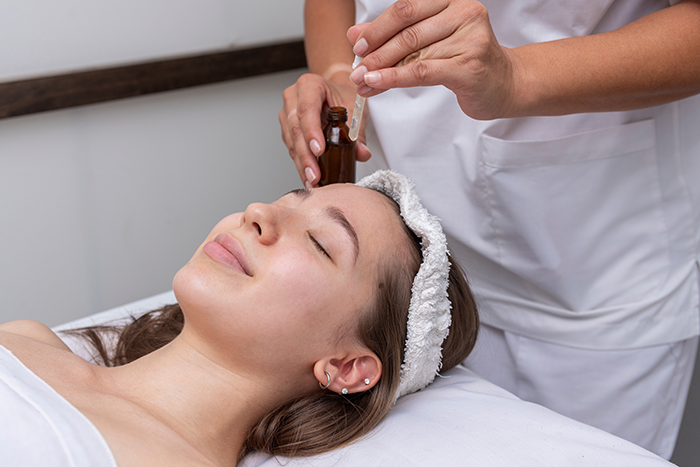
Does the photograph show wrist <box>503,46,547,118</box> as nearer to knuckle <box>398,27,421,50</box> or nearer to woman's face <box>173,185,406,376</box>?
knuckle <box>398,27,421,50</box>

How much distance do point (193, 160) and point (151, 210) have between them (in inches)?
11.3

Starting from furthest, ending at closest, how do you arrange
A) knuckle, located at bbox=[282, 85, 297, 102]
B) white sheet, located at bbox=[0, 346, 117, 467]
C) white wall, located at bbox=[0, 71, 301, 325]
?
white wall, located at bbox=[0, 71, 301, 325] < knuckle, located at bbox=[282, 85, 297, 102] < white sheet, located at bbox=[0, 346, 117, 467]

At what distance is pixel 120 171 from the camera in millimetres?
2330

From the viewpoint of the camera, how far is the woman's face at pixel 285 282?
1062mm

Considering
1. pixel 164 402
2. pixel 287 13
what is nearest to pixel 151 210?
pixel 287 13

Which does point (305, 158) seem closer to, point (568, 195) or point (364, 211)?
point (364, 211)

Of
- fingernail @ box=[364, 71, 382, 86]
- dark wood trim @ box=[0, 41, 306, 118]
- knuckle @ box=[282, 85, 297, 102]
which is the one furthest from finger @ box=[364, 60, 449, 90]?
dark wood trim @ box=[0, 41, 306, 118]

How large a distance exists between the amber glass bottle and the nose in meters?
0.21

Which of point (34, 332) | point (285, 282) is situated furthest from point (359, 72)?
point (34, 332)

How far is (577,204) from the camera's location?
50.9 inches

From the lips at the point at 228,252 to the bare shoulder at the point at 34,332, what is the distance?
44 centimetres

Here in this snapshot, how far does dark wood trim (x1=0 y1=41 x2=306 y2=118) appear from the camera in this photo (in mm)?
1989

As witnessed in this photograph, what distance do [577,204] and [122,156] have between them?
1.80 metres

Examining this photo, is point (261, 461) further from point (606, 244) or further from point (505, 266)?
point (606, 244)
